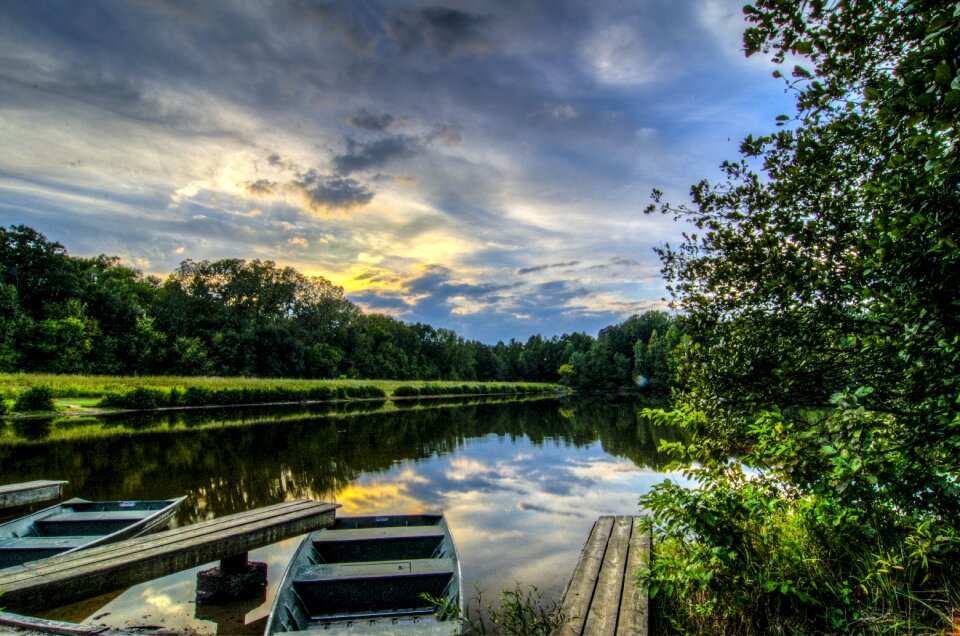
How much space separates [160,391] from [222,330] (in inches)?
1381

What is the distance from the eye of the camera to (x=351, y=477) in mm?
13844

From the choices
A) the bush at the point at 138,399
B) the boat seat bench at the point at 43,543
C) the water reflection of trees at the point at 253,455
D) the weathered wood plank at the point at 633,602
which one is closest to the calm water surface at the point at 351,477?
the water reflection of trees at the point at 253,455

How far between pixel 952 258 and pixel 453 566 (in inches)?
218

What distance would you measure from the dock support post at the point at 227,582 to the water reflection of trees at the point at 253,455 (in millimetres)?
3636

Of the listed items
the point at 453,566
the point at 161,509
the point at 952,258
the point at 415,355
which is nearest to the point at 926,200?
the point at 952,258

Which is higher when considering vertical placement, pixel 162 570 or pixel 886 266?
pixel 886 266

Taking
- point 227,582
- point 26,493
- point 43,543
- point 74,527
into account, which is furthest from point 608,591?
point 26,493

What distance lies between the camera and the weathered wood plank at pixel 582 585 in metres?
3.77

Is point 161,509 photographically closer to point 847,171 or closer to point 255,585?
point 255,585

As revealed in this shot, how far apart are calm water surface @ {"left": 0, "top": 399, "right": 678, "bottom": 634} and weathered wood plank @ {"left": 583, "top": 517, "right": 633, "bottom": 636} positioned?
1.37 m

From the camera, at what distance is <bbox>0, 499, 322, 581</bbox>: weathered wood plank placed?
4.66 m

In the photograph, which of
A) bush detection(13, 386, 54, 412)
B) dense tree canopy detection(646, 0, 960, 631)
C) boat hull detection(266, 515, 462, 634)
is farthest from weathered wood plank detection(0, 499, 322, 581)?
bush detection(13, 386, 54, 412)

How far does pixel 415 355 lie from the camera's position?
100 m

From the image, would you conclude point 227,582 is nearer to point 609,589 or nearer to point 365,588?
point 365,588
